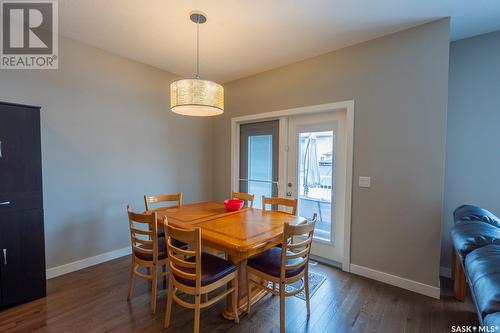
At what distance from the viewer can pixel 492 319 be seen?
3.24 ft

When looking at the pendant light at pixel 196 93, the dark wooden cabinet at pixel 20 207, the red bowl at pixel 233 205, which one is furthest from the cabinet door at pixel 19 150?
the red bowl at pixel 233 205

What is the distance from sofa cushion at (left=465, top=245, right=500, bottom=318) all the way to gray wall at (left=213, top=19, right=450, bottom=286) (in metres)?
0.95

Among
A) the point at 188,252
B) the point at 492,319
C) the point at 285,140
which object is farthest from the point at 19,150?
the point at 492,319

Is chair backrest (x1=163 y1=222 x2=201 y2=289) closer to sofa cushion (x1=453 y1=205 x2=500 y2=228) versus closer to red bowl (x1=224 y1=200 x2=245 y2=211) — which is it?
red bowl (x1=224 y1=200 x2=245 y2=211)

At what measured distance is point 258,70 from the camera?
11.5 ft

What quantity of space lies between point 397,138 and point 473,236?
1.17 meters

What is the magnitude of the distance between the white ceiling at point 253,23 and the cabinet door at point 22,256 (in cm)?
197

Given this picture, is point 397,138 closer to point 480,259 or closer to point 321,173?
point 321,173

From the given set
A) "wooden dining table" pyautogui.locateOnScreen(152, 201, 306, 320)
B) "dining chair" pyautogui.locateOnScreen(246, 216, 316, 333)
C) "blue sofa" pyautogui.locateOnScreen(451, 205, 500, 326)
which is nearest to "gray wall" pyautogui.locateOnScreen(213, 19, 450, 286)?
"blue sofa" pyautogui.locateOnScreen(451, 205, 500, 326)

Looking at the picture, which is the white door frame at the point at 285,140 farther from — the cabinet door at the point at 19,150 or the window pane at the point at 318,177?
the cabinet door at the point at 19,150

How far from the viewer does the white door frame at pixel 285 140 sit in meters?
2.72

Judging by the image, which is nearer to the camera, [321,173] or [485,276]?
[485,276]

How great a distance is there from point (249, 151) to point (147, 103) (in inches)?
68.2

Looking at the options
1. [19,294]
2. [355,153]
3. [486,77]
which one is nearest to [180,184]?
[19,294]
